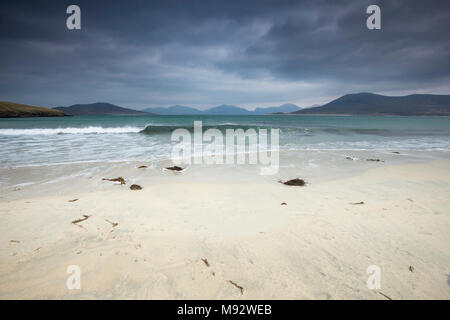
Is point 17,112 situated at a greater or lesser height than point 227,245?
greater

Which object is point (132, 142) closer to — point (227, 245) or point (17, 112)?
point (227, 245)

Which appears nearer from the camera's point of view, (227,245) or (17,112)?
(227,245)

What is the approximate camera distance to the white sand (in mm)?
2062

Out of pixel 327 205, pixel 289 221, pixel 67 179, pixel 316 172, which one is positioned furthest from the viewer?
pixel 316 172

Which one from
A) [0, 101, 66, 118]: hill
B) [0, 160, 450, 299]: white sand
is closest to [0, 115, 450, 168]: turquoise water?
[0, 160, 450, 299]: white sand

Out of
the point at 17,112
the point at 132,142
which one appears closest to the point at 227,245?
the point at 132,142

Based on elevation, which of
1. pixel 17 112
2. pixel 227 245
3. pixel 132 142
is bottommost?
pixel 227 245

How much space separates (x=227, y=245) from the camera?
9.00ft

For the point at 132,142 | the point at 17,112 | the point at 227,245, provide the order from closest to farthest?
the point at 227,245 → the point at 132,142 → the point at 17,112

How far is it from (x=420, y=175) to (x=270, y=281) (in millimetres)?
7264

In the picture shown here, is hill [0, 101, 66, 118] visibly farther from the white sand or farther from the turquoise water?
the white sand

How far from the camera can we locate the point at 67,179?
613cm
